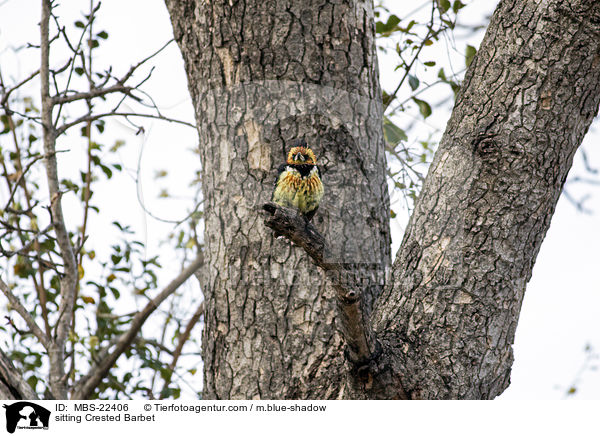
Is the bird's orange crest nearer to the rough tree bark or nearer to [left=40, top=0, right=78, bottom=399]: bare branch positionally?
the rough tree bark

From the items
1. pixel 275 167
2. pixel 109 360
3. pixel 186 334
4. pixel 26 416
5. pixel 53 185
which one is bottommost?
pixel 26 416

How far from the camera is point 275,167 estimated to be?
8.27ft

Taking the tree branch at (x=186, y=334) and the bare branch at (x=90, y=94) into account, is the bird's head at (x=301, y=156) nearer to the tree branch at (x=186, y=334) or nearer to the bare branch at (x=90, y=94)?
the bare branch at (x=90, y=94)

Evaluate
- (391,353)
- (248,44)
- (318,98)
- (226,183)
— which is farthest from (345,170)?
(391,353)

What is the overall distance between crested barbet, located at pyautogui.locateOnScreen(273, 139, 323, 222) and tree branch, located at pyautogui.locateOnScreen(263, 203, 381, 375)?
592 millimetres

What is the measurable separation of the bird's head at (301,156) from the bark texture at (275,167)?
0.63 ft

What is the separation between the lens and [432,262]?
2.23 m

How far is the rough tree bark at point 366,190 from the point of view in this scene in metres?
2.19

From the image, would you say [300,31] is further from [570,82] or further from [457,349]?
[457,349]

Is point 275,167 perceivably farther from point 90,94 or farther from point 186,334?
point 186,334

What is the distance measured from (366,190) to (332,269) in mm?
928

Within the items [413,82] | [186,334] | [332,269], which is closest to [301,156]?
[332,269]

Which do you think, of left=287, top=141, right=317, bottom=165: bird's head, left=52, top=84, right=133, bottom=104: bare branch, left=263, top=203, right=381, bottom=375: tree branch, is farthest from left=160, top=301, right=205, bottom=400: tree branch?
left=263, top=203, right=381, bottom=375: tree branch

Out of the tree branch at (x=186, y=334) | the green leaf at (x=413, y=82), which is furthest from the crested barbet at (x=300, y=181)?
the tree branch at (x=186, y=334)
